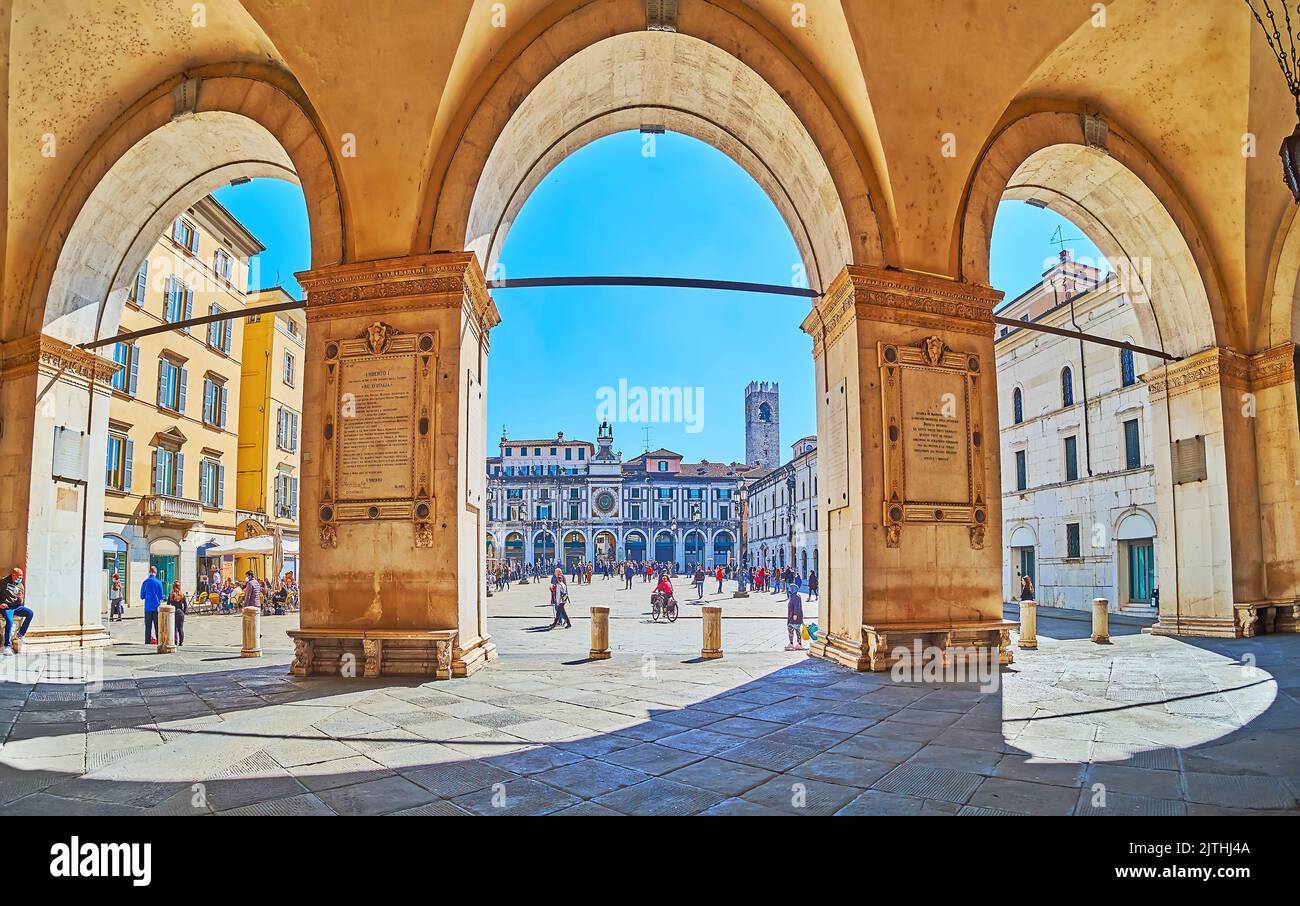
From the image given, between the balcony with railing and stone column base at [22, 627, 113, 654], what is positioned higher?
the balcony with railing

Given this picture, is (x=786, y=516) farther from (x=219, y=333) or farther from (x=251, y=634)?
(x=251, y=634)

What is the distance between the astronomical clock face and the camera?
4048 inches

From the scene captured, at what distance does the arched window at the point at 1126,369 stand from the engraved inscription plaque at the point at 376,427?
24.0 m

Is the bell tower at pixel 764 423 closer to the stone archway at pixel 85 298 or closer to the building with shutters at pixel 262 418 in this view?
the building with shutters at pixel 262 418

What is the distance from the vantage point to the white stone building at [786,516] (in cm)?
6269

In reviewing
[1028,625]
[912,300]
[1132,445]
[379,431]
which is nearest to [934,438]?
[912,300]

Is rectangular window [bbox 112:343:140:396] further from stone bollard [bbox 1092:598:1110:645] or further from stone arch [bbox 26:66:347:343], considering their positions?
stone bollard [bbox 1092:598:1110:645]

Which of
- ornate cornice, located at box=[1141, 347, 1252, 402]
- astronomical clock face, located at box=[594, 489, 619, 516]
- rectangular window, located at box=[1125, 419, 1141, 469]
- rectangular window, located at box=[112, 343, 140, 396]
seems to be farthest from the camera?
astronomical clock face, located at box=[594, 489, 619, 516]

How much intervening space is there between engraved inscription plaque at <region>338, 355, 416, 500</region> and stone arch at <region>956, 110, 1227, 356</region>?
941cm

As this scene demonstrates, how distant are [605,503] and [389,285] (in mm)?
93428

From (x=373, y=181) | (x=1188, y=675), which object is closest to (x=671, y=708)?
(x=1188, y=675)

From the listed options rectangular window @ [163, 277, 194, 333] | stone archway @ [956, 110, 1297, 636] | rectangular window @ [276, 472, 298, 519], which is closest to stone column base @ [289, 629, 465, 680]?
stone archway @ [956, 110, 1297, 636]

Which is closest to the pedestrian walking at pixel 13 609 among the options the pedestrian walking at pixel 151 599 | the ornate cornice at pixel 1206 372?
the pedestrian walking at pixel 151 599

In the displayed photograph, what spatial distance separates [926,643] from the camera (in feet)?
33.5
